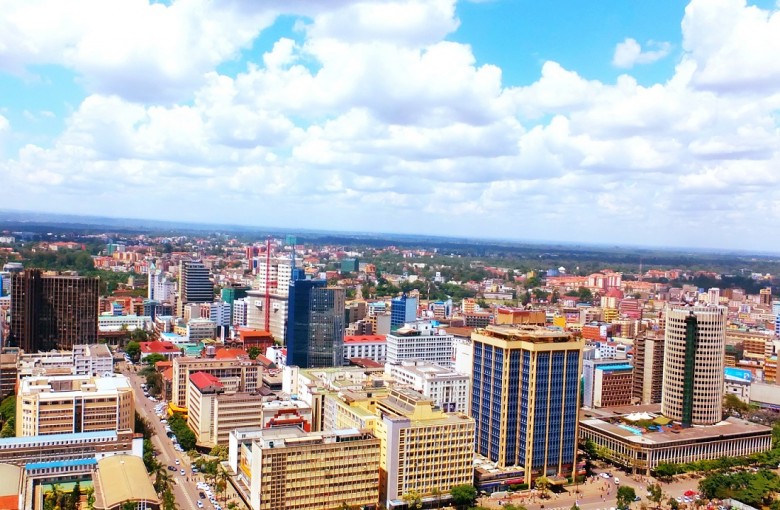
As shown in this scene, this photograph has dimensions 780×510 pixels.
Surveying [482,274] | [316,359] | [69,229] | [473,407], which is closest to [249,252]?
[482,274]

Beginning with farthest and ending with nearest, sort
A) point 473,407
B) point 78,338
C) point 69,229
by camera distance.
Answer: point 69,229 → point 78,338 → point 473,407

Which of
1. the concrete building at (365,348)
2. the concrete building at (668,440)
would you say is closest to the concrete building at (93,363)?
the concrete building at (365,348)

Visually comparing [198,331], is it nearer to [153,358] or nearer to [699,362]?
[153,358]

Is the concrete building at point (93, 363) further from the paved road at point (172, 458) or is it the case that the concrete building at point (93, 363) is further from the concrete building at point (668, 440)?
the concrete building at point (668, 440)

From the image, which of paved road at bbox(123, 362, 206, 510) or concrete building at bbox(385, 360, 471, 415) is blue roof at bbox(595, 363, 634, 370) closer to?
concrete building at bbox(385, 360, 471, 415)

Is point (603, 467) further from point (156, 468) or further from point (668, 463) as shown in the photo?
point (156, 468)
